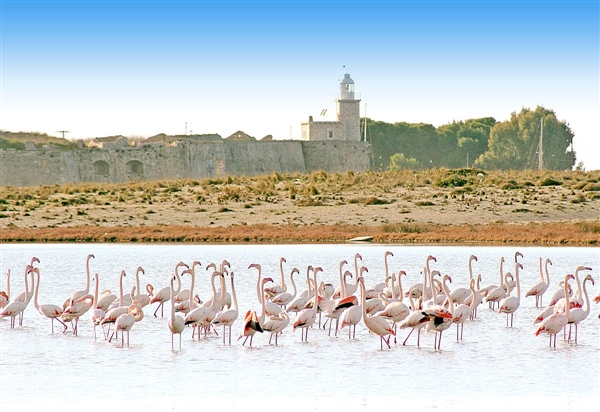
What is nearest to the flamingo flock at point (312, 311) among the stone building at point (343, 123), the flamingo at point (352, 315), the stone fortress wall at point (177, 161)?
the flamingo at point (352, 315)

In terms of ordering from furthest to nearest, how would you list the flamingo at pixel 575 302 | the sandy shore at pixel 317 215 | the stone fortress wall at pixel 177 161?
the stone fortress wall at pixel 177 161 → the sandy shore at pixel 317 215 → the flamingo at pixel 575 302

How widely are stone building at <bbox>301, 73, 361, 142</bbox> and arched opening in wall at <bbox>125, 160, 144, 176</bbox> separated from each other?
13.2 m

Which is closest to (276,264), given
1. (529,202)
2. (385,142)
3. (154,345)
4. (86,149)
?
(154,345)

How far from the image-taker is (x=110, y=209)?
34.9 m

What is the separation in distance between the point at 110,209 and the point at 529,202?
14512 millimetres

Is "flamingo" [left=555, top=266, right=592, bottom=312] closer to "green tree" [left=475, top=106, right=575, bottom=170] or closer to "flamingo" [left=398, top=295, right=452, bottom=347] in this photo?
"flamingo" [left=398, top=295, right=452, bottom=347]

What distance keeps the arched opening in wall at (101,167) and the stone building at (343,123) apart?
1524 centimetres

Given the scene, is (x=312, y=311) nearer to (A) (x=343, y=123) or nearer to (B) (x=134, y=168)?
(B) (x=134, y=168)

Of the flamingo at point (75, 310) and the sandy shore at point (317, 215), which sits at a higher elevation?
the sandy shore at point (317, 215)

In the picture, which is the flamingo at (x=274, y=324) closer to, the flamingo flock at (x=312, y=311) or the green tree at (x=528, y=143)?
the flamingo flock at (x=312, y=311)

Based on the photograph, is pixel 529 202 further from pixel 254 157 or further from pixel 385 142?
pixel 385 142

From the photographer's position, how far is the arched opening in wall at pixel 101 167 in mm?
57594

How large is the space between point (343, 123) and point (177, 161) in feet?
42.7

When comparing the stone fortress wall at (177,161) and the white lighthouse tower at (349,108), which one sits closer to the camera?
the stone fortress wall at (177,161)
